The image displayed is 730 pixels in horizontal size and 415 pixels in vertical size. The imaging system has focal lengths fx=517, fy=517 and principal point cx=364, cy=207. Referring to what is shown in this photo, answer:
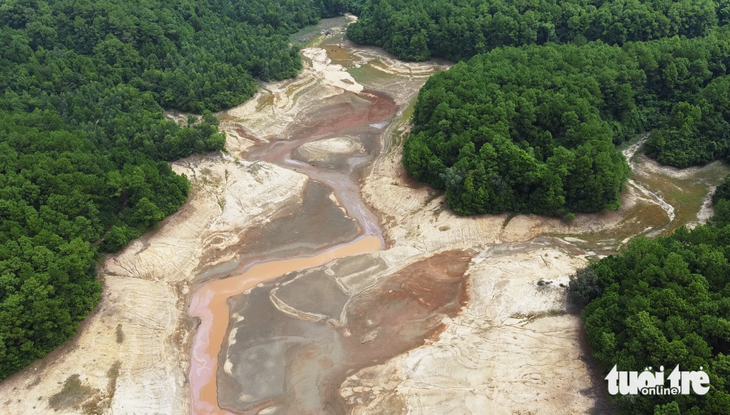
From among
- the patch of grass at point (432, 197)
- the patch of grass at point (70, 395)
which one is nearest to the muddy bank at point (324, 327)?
the patch of grass at point (432, 197)

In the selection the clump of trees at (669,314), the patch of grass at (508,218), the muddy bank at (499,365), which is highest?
the clump of trees at (669,314)

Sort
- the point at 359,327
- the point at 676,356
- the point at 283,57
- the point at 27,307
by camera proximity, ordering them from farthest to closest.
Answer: the point at 283,57 < the point at 359,327 < the point at 27,307 < the point at 676,356

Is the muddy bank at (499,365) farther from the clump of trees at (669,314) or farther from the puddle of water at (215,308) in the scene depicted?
the puddle of water at (215,308)

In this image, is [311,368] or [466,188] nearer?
[311,368]

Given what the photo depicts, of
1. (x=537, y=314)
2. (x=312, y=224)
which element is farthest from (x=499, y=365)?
(x=312, y=224)

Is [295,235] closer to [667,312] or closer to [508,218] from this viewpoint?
[508,218]

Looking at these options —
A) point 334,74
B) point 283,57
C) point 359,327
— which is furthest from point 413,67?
point 359,327

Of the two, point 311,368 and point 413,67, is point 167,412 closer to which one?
point 311,368
